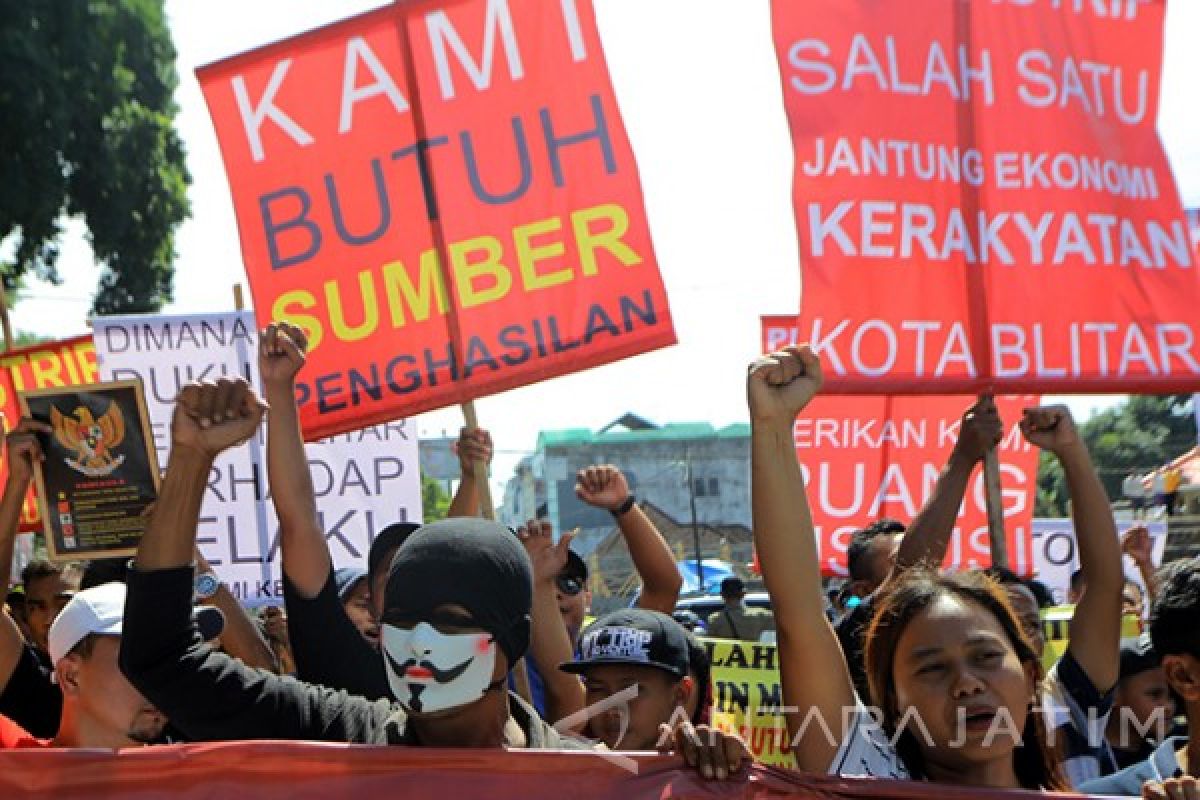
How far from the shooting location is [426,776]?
2783 millimetres

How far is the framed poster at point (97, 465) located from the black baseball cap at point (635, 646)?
64.2 inches

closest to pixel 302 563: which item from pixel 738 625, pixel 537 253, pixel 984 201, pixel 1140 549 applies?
pixel 537 253

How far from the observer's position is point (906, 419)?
856 centimetres

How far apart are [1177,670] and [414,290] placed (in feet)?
9.66

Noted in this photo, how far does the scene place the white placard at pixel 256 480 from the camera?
8.04m

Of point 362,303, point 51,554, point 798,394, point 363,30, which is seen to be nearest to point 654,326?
point 362,303

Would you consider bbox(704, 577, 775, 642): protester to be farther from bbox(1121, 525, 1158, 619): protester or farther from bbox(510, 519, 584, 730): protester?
bbox(510, 519, 584, 730): protester

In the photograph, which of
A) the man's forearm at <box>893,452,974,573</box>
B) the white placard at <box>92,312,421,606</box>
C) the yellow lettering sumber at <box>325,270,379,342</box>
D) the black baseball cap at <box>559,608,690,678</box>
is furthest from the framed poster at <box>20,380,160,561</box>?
the white placard at <box>92,312,421,606</box>

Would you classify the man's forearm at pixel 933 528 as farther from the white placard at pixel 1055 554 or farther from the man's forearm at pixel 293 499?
the white placard at pixel 1055 554

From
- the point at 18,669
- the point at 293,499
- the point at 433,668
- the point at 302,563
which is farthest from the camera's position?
the point at 18,669

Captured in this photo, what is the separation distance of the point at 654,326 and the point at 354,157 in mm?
1140

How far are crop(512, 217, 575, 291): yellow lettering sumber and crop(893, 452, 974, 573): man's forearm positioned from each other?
1.51 meters

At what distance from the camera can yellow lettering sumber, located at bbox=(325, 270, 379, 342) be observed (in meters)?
5.52

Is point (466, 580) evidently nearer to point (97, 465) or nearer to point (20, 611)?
point (97, 465)
